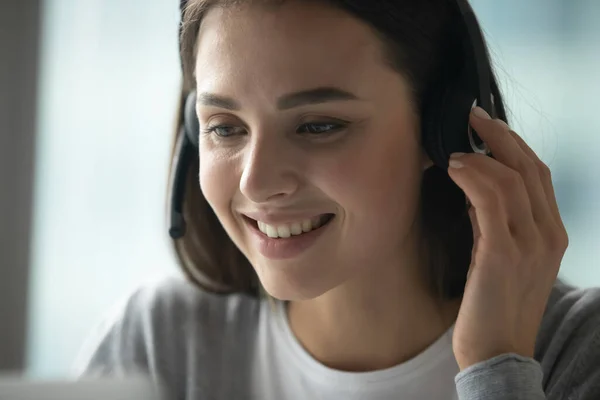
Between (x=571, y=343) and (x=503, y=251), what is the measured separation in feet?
0.72

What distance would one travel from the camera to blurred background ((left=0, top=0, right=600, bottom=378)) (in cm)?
164

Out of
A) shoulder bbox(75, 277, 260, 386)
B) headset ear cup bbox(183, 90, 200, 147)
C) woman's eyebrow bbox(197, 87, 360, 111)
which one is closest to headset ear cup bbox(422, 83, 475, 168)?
woman's eyebrow bbox(197, 87, 360, 111)

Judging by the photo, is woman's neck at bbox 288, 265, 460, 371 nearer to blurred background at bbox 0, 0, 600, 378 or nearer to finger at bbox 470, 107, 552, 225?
finger at bbox 470, 107, 552, 225

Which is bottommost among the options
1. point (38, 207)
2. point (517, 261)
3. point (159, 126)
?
point (517, 261)

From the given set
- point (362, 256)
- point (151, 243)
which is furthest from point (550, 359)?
point (151, 243)

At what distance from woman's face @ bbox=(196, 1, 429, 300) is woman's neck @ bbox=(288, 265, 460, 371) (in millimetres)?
108

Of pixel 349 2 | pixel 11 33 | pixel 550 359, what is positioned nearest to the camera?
pixel 349 2

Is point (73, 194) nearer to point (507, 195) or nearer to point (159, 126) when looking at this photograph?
point (159, 126)

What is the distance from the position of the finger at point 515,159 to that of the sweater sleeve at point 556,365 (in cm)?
19

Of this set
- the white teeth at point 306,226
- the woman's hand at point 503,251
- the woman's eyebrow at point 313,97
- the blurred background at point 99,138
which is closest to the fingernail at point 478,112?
the woman's hand at point 503,251

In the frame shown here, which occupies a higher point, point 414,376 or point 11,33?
point 11,33

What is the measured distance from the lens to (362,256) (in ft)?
3.34

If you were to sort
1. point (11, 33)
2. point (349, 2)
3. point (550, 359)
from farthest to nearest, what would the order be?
point (11, 33), point (550, 359), point (349, 2)

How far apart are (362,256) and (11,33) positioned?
3.71 ft
